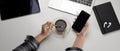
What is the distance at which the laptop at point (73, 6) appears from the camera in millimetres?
1081

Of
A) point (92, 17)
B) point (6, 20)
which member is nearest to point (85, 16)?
point (92, 17)

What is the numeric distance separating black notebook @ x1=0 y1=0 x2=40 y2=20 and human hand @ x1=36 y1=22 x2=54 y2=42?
10 cm

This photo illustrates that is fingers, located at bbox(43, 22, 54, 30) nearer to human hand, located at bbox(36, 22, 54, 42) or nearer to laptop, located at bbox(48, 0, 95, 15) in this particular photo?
human hand, located at bbox(36, 22, 54, 42)

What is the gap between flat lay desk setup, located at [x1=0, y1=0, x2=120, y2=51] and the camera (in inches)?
39.8

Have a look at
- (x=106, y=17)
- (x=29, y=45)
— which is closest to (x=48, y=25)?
(x=29, y=45)

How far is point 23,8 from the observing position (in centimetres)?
106

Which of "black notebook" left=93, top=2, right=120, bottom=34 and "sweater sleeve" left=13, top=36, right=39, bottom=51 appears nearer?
"sweater sleeve" left=13, top=36, right=39, bottom=51

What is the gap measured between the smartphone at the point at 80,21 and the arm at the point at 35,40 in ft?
0.39

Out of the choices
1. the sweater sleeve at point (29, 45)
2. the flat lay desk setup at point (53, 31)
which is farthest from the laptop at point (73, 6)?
the sweater sleeve at point (29, 45)

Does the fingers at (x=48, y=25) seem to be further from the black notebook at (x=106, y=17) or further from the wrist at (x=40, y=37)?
the black notebook at (x=106, y=17)

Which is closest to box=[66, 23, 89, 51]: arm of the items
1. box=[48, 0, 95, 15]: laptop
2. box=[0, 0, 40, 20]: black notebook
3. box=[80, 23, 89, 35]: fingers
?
box=[80, 23, 89, 35]: fingers

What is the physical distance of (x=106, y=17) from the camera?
1.07m

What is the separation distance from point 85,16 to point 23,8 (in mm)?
315

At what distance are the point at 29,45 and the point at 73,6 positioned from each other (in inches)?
12.4
